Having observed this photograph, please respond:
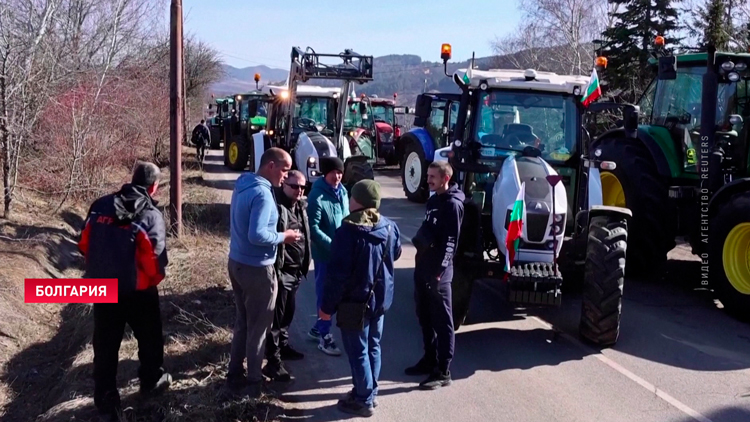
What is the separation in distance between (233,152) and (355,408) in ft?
58.2

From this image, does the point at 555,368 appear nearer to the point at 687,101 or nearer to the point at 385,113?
the point at 687,101

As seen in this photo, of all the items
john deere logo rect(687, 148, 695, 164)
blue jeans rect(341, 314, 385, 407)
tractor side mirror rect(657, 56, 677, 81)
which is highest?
tractor side mirror rect(657, 56, 677, 81)

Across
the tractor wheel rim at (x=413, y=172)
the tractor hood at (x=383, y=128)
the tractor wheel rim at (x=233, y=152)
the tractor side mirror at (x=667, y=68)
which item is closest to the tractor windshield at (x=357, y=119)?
the tractor wheel rim at (x=413, y=172)

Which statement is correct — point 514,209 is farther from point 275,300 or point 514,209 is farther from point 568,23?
point 568,23

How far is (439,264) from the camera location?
5535 mm

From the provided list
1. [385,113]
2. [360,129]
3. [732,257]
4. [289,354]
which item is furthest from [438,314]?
[385,113]

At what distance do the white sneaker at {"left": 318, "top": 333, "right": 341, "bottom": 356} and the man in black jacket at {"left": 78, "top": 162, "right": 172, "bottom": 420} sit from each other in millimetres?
1675

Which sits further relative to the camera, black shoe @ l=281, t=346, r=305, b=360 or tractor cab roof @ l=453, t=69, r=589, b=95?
tractor cab roof @ l=453, t=69, r=589, b=95

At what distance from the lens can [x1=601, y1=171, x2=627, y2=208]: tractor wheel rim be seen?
971cm

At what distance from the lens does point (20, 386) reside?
652cm

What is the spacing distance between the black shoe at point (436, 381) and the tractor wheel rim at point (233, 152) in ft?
55.0

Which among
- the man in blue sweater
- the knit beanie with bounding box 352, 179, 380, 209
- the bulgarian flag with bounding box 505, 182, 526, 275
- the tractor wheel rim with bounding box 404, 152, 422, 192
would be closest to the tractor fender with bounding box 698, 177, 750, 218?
the bulgarian flag with bounding box 505, 182, 526, 275

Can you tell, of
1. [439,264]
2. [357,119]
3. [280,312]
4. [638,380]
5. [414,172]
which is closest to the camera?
[439,264]

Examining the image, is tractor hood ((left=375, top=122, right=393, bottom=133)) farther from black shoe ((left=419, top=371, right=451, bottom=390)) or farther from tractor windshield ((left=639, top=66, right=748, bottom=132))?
black shoe ((left=419, top=371, right=451, bottom=390))
